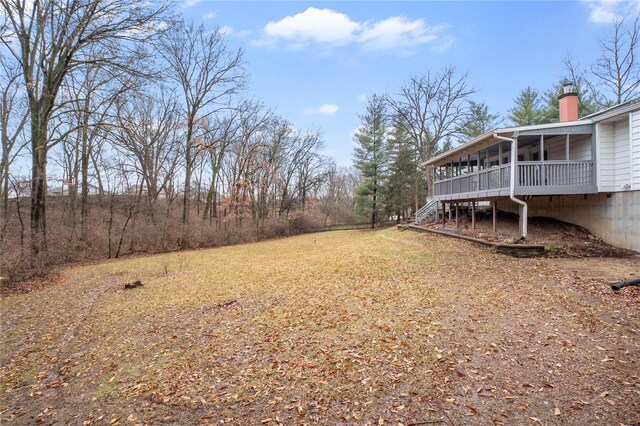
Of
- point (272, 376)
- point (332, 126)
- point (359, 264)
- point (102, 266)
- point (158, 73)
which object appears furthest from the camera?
point (332, 126)

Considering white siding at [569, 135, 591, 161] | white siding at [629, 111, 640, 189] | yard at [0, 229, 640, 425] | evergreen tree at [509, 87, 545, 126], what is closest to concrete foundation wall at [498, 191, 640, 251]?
white siding at [629, 111, 640, 189]

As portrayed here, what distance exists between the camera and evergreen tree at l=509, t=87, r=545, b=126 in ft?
86.6

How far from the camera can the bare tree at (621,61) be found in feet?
60.2

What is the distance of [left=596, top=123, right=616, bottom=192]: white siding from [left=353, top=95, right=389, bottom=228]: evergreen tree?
723 inches

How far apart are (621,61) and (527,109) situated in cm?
806

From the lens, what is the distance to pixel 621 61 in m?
19.2

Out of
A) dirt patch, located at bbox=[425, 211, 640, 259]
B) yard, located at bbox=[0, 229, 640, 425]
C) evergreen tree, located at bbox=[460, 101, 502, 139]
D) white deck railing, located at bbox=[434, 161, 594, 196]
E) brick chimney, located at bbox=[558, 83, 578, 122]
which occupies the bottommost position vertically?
yard, located at bbox=[0, 229, 640, 425]

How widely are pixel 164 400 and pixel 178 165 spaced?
23.2 meters

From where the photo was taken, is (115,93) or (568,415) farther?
(115,93)

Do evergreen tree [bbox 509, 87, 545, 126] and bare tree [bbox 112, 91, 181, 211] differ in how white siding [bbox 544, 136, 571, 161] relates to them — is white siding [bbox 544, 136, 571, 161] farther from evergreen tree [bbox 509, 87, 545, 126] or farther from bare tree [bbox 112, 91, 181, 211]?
bare tree [bbox 112, 91, 181, 211]

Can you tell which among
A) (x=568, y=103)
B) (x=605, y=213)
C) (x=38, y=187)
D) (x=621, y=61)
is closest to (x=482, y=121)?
(x=621, y=61)

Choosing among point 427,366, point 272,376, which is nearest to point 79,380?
point 272,376

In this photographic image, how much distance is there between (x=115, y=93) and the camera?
11133 mm

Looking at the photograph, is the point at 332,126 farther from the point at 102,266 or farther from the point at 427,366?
the point at 427,366
